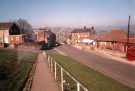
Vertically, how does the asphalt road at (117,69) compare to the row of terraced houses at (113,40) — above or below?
below

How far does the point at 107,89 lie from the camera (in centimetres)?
1692

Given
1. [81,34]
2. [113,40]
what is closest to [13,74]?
[113,40]

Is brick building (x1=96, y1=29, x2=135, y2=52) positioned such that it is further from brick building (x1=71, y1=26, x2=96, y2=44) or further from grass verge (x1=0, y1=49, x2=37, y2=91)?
brick building (x1=71, y1=26, x2=96, y2=44)

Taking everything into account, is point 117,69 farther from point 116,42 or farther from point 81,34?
point 81,34

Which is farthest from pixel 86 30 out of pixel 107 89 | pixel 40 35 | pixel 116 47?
pixel 107 89

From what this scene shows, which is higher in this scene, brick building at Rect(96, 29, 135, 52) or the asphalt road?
brick building at Rect(96, 29, 135, 52)

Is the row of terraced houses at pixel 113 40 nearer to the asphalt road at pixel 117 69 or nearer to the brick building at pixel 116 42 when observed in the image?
the brick building at pixel 116 42

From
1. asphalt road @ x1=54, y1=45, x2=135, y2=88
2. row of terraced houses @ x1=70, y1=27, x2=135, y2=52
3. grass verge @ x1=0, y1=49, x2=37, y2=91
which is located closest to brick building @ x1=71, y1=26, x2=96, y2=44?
row of terraced houses @ x1=70, y1=27, x2=135, y2=52

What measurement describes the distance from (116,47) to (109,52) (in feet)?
10.4

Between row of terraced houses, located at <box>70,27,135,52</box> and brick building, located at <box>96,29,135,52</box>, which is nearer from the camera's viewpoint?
brick building, located at <box>96,29,135,52</box>

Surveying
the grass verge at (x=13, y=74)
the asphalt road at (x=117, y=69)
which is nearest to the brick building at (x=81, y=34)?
the asphalt road at (x=117, y=69)

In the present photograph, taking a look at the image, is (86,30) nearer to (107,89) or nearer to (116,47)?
(116,47)

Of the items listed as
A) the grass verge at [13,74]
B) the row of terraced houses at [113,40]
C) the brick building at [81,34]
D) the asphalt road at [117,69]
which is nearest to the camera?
the grass verge at [13,74]

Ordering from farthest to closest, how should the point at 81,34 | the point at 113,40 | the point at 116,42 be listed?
the point at 81,34
the point at 113,40
the point at 116,42
